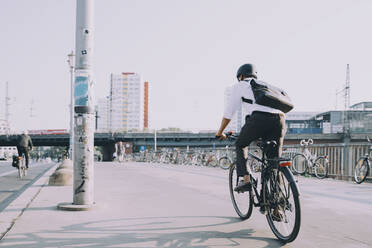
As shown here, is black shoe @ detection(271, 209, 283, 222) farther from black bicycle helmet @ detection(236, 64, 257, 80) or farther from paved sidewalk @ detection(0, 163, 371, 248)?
black bicycle helmet @ detection(236, 64, 257, 80)

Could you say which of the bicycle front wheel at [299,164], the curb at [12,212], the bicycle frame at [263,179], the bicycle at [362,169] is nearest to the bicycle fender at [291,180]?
the bicycle frame at [263,179]

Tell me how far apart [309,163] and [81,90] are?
10.2 m

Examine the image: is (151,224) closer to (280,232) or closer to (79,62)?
(280,232)

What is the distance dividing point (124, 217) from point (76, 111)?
1675 millimetres

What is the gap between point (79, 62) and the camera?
5.71 meters

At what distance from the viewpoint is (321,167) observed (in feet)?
44.0

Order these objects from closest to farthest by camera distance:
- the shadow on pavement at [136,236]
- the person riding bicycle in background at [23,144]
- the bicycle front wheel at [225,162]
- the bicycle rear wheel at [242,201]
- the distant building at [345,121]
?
1. the shadow on pavement at [136,236]
2. the bicycle rear wheel at [242,201]
3. the person riding bicycle in background at [23,144]
4. the bicycle front wheel at [225,162]
5. the distant building at [345,121]

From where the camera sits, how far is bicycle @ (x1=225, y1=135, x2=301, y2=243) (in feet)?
12.0

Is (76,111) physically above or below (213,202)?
above

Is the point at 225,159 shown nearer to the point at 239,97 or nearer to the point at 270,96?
the point at 239,97

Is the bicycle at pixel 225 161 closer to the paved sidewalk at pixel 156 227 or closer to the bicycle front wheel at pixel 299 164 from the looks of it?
the bicycle front wheel at pixel 299 164

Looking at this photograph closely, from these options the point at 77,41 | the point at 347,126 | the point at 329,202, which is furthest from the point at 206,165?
the point at 347,126

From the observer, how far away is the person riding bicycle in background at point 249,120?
13.8ft

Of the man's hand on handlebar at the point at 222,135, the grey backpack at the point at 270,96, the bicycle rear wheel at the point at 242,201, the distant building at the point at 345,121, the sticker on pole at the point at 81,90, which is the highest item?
the distant building at the point at 345,121
